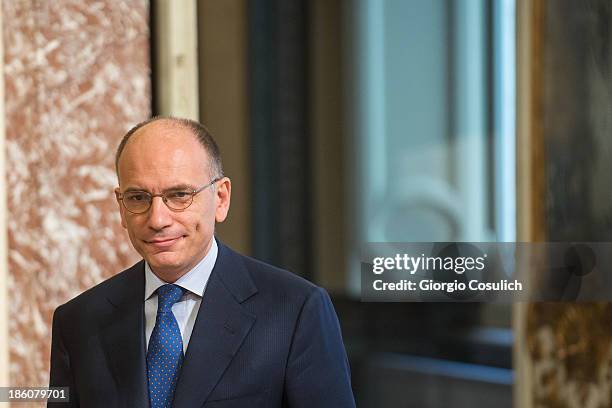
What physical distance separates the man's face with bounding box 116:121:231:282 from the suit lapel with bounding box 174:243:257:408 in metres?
0.05

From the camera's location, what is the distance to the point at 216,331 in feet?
3.09

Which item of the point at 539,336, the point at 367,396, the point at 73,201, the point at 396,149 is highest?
the point at 396,149

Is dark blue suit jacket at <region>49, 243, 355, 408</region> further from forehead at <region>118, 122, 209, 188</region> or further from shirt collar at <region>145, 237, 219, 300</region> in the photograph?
forehead at <region>118, 122, 209, 188</region>

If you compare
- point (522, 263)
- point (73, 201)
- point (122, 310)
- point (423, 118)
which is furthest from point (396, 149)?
point (122, 310)

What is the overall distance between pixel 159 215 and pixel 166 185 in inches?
1.3

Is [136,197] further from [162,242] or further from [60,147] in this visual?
[60,147]

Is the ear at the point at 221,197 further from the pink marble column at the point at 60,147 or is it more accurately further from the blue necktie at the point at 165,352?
the pink marble column at the point at 60,147

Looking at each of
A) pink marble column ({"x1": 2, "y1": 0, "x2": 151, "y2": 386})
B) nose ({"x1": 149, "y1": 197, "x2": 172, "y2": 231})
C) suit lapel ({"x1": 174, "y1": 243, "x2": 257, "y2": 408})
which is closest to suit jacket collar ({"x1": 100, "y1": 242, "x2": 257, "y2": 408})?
suit lapel ({"x1": 174, "y1": 243, "x2": 257, "y2": 408})

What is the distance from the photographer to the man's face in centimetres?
90

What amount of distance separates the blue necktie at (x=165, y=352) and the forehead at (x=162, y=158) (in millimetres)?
141

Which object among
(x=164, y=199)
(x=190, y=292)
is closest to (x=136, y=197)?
(x=164, y=199)

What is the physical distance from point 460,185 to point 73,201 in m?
1.00

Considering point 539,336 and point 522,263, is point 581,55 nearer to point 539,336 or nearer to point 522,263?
point 522,263

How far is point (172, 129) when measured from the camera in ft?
3.02
